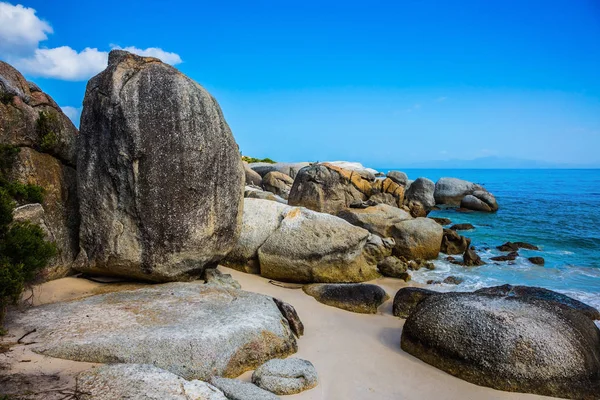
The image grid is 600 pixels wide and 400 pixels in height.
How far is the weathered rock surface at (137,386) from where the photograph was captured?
4.48m

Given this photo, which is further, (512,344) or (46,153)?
(46,153)

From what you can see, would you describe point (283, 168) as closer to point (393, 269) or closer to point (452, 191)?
point (452, 191)

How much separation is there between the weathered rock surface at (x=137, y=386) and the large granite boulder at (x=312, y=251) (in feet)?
21.4

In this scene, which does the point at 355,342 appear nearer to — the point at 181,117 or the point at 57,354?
the point at 57,354

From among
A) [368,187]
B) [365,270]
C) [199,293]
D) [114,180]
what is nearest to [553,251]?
[368,187]

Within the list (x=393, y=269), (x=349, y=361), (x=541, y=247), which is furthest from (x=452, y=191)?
(x=349, y=361)

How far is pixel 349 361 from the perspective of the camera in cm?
721

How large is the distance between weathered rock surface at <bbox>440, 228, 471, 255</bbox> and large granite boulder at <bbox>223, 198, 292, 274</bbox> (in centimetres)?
858

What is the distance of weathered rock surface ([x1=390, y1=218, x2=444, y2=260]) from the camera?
1627 cm

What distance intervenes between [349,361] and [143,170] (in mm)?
5178

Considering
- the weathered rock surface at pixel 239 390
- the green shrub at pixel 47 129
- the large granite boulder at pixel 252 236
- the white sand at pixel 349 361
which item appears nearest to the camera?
the weathered rock surface at pixel 239 390

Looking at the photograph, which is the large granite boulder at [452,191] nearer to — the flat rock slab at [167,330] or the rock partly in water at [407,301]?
the rock partly in water at [407,301]

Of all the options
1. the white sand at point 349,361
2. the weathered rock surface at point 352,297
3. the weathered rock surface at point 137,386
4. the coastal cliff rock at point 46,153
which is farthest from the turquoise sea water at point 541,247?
the coastal cliff rock at point 46,153

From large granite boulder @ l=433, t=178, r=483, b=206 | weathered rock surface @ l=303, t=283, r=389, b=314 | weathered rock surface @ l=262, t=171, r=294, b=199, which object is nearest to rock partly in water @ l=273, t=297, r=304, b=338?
weathered rock surface @ l=303, t=283, r=389, b=314
